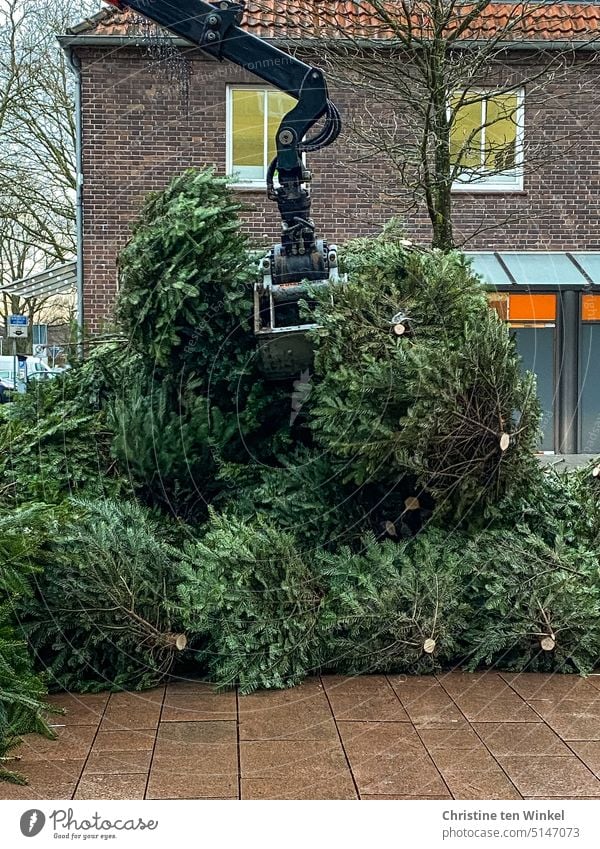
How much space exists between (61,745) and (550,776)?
6.90 feet

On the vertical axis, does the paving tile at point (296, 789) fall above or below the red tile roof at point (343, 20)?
below

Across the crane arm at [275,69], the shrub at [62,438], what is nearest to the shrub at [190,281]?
the crane arm at [275,69]

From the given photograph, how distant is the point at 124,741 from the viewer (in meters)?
4.87

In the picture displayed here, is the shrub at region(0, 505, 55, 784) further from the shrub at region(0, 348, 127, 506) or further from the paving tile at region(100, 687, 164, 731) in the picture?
the shrub at region(0, 348, 127, 506)

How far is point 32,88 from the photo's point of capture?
1467cm

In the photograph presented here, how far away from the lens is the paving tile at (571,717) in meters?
5.01

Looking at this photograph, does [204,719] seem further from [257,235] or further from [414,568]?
[257,235]

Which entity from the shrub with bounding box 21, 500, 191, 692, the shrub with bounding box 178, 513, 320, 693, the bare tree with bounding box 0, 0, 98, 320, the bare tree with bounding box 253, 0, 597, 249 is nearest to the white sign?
the bare tree with bounding box 0, 0, 98, 320

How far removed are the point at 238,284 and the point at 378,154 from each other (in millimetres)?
3742

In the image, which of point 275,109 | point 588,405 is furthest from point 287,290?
point 588,405

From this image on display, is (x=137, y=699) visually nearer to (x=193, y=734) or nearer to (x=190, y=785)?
(x=193, y=734)

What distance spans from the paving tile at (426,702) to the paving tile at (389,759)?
0.15 meters

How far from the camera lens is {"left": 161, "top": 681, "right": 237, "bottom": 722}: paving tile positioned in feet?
17.2

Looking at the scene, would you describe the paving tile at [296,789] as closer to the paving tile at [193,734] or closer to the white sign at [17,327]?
the paving tile at [193,734]
